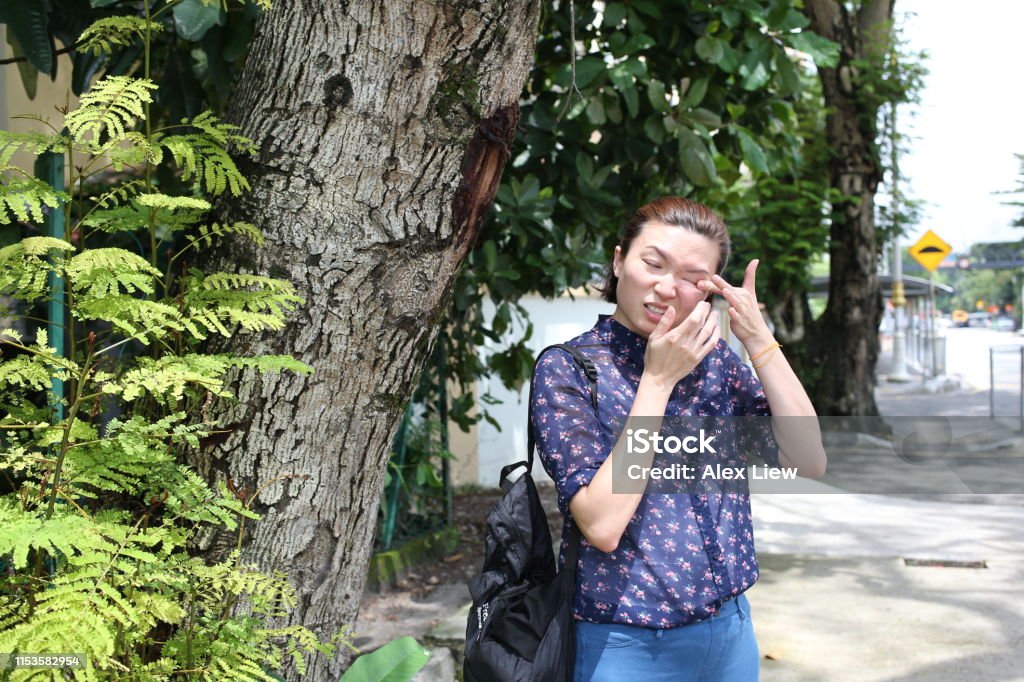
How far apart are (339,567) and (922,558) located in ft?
17.4

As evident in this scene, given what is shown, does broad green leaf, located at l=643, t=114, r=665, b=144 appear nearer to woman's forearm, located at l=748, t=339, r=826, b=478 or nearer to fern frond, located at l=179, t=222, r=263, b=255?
woman's forearm, located at l=748, t=339, r=826, b=478

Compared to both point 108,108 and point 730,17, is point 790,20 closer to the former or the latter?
point 730,17

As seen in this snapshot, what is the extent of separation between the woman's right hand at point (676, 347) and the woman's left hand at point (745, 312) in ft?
0.44

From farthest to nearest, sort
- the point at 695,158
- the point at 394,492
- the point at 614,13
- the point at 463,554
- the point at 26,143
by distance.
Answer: the point at 463,554
the point at 394,492
the point at 614,13
the point at 695,158
the point at 26,143

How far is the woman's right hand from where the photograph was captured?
6.91 ft

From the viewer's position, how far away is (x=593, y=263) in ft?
18.5

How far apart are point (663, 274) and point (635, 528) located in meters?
0.58

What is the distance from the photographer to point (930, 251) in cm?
2144

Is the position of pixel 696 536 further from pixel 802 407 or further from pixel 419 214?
pixel 419 214

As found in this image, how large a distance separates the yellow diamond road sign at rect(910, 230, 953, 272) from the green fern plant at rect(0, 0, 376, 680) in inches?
845

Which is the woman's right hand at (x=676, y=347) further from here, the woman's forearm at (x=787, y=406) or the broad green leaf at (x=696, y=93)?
the broad green leaf at (x=696, y=93)

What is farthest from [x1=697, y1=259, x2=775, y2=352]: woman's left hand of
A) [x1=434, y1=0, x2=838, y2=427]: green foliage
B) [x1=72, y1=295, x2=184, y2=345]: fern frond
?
[x1=434, y1=0, x2=838, y2=427]: green foliage

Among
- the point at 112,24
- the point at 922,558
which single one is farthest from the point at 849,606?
the point at 112,24

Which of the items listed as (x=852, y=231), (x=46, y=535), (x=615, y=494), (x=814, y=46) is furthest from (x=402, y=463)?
(x=852, y=231)
